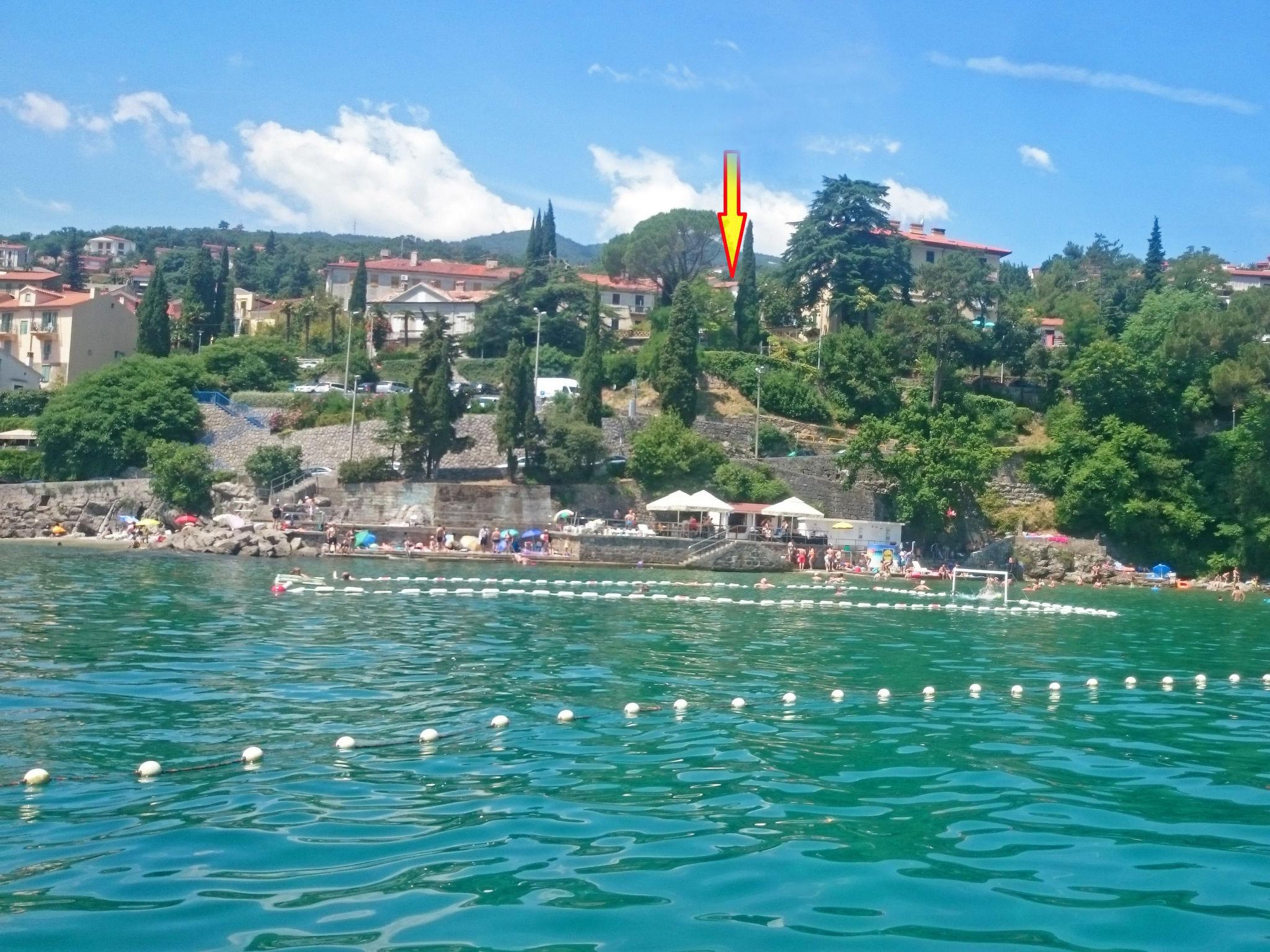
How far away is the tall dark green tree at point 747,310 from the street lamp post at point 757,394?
498cm

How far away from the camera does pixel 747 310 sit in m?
64.2

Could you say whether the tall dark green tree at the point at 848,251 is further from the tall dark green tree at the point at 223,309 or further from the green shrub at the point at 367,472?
the tall dark green tree at the point at 223,309

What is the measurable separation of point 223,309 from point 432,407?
137 ft

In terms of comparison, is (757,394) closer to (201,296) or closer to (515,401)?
(515,401)

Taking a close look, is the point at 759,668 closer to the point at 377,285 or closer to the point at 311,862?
the point at 311,862

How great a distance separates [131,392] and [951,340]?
3575cm

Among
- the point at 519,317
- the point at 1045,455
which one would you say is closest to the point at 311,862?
Result: the point at 1045,455

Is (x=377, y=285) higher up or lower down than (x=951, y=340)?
higher up

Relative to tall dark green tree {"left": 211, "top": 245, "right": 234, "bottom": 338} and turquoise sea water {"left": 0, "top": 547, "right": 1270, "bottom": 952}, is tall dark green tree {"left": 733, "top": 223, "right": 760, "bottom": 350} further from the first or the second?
turquoise sea water {"left": 0, "top": 547, "right": 1270, "bottom": 952}

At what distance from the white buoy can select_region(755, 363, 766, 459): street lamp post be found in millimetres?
42891

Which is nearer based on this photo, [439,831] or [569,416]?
[439,831]

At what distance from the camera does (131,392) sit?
5141 centimetres

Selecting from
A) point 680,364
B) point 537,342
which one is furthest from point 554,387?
point 680,364

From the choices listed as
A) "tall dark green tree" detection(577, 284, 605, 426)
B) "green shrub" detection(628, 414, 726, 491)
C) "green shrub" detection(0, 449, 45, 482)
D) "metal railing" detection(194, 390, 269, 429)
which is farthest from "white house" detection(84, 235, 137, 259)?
"green shrub" detection(628, 414, 726, 491)
